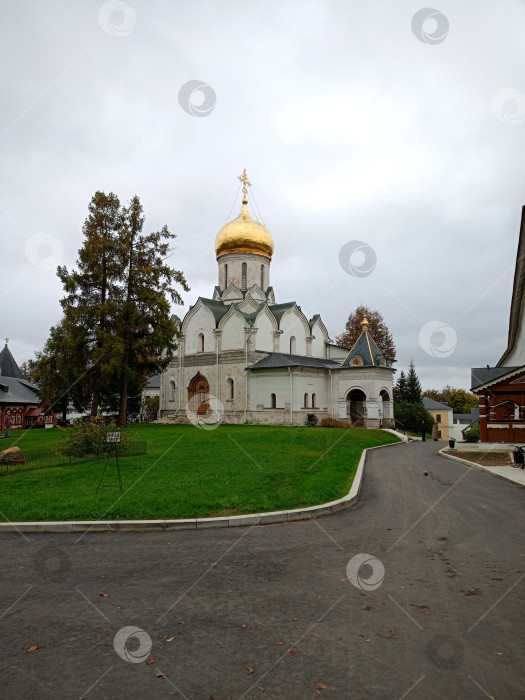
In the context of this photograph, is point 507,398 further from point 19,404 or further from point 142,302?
point 19,404

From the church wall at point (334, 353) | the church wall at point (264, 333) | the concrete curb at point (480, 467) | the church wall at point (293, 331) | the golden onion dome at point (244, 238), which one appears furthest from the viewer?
the church wall at point (334, 353)

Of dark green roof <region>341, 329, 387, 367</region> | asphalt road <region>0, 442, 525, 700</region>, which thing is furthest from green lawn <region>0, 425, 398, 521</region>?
dark green roof <region>341, 329, 387, 367</region>

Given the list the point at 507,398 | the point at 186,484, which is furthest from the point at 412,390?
the point at 186,484

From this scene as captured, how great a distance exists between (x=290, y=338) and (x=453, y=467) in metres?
23.9

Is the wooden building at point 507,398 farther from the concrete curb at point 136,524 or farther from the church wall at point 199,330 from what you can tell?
the church wall at point 199,330

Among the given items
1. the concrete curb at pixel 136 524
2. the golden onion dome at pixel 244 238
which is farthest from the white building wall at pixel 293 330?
the concrete curb at pixel 136 524

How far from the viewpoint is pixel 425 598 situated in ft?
16.5

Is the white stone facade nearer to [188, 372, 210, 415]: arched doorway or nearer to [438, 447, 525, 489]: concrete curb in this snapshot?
[188, 372, 210, 415]: arched doorway

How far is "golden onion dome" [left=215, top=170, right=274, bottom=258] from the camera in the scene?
131ft

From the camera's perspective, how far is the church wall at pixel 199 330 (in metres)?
38.8

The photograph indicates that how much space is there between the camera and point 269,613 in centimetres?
471

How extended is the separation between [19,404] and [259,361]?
749 inches

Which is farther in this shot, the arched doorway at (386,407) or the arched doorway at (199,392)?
the arched doorway at (199,392)

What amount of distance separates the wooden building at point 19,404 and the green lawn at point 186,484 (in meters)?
23.6
